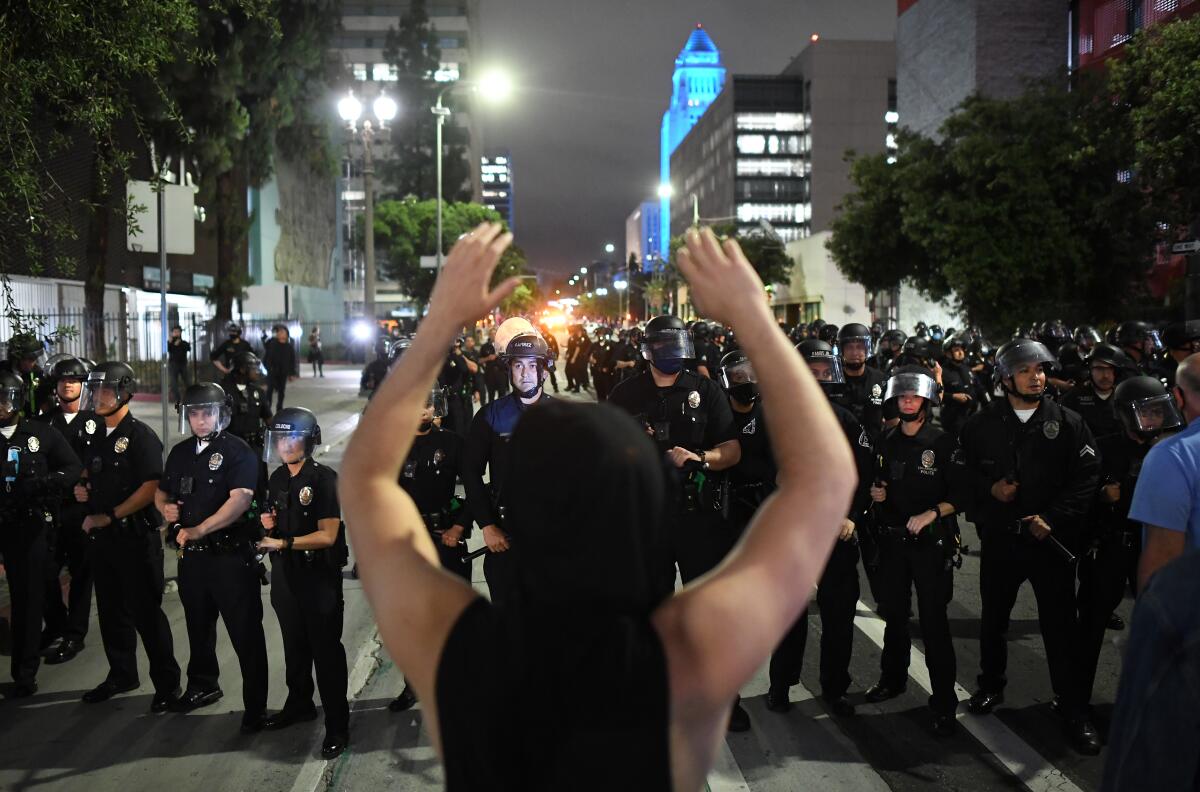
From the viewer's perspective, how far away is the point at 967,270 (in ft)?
99.7

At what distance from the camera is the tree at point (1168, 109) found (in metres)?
20.3

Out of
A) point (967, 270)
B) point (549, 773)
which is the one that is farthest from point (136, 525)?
point (967, 270)

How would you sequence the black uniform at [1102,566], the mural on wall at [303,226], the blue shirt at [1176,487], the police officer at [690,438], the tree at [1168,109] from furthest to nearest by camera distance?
the mural on wall at [303,226] < the tree at [1168,109] < the police officer at [690,438] < the black uniform at [1102,566] < the blue shirt at [1176,487]

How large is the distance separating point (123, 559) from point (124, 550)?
5cm

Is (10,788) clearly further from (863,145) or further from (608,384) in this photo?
(863,145)

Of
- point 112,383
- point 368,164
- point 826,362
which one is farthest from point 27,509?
point 368,164

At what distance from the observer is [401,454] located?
1.86 metres

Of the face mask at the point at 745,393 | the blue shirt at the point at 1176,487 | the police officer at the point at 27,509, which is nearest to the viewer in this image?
the blue shirt at the point at 1176,487

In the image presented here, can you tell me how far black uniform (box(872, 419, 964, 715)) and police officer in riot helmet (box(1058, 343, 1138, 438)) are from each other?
9.40ft

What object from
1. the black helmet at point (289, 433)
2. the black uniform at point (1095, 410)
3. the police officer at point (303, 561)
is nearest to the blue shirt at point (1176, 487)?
the police officer at point (303, 561)

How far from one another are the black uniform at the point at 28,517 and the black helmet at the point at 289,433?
1691 mm

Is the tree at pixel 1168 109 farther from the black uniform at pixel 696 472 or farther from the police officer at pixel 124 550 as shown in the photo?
the police officer at pixel 124 550

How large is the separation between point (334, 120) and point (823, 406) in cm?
5524

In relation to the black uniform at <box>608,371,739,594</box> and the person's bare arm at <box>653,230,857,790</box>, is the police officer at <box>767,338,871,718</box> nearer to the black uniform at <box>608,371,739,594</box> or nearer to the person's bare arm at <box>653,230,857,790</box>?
the black uniform at <box>608,371,739,594</box>
